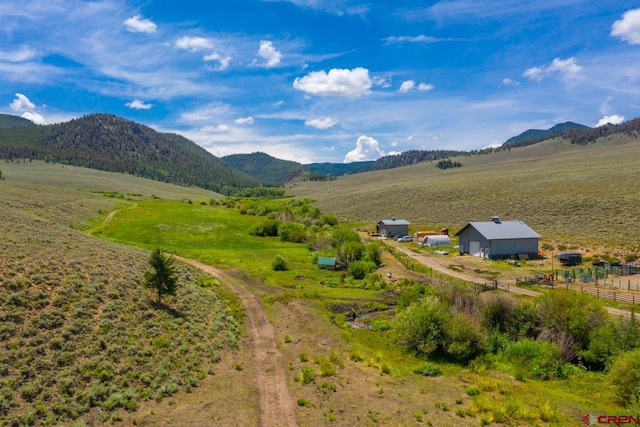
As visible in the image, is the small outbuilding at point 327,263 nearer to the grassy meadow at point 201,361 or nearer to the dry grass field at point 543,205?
the grassy meadow at point 201,361

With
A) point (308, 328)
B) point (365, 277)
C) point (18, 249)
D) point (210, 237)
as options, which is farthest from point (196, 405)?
point (210, 237)

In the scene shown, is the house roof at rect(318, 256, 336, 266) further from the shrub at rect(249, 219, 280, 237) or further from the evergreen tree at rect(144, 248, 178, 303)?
the shrub at rect(249, 219, 280, 237)

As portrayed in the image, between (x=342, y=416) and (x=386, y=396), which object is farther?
(x=386, y=396)

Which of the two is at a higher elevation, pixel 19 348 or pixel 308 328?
pixel 19 348

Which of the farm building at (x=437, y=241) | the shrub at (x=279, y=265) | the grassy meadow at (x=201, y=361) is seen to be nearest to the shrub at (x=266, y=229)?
the shrub at (x=279, y=265)

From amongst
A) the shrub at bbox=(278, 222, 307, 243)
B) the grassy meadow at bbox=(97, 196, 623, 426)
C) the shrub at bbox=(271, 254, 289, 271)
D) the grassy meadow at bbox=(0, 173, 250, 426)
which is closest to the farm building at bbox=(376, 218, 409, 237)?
the shrub at bbox=(278, 222, 307, 243)

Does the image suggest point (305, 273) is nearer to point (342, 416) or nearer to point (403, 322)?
point (403, 322)
